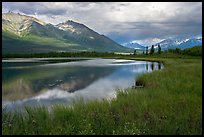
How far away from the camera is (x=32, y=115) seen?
11648mm

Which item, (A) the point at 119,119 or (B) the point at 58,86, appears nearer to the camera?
(A) the point at 119,119

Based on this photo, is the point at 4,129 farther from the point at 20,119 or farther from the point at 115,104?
the point at 115,104

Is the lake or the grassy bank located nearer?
the grassy bank

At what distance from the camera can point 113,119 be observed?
1104 centimetres

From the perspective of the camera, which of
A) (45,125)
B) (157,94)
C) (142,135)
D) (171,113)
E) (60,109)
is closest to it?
(142,135)

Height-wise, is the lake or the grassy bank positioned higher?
the grassy bank

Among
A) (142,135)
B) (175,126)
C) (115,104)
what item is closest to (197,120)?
(175,126)

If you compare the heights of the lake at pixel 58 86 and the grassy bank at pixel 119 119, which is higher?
the grassy bank at pixel 119 119

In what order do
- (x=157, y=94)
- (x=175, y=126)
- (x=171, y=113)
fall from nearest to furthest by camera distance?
(x=175, y=126) → (x=171, y=113) → (x=157, y=94)

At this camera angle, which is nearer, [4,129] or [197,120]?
[4,129]

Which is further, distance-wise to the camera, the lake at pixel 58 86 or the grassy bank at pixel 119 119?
the lake at pixel 58 86

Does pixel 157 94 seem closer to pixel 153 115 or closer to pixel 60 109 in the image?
pixel 153 115

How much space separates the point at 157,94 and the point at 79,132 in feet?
25.8

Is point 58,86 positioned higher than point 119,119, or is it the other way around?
point 119,119
